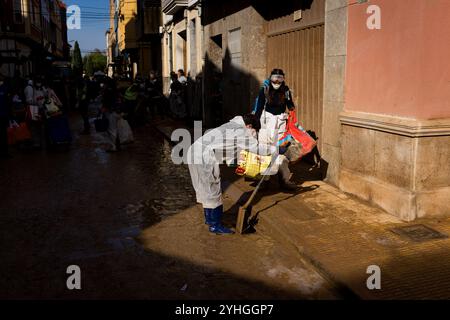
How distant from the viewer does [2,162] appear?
34.7 ft

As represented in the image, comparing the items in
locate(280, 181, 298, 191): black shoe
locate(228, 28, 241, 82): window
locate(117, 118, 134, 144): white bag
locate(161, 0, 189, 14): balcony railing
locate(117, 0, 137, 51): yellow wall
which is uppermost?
locate(117, 0, 137, 51): yellow wall

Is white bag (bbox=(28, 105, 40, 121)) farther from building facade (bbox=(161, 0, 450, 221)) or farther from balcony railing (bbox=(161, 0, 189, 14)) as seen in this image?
balcony railing (bbox=(161, 0, 189, 14))

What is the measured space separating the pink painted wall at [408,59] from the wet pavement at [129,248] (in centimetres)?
220

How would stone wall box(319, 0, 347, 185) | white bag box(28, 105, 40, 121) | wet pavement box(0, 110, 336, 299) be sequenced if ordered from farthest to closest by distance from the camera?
white bag box(28, 105, 40, 121) → stone wall box(319, 0, 347, 185) → wet pavement box(0, 110, 336, 299)

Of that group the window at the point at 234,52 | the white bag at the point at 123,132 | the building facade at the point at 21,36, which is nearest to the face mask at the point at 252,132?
the window at the point at 234,52

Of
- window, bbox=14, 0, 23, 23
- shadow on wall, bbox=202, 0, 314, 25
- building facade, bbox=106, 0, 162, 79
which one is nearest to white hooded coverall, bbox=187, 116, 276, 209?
shadow on wall, bbox=202, 0, 314, 25

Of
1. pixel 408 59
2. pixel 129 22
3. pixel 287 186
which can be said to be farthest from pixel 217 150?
pixel 129 22

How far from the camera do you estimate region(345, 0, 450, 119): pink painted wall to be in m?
5.52

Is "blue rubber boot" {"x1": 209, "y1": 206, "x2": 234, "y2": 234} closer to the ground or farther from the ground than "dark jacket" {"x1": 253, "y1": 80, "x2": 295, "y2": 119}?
closer to the ground

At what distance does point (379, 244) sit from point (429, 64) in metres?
2.08

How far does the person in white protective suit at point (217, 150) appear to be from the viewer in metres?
5.49

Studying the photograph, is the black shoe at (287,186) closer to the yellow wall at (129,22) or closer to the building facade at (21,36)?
the building facade at (21,36)
